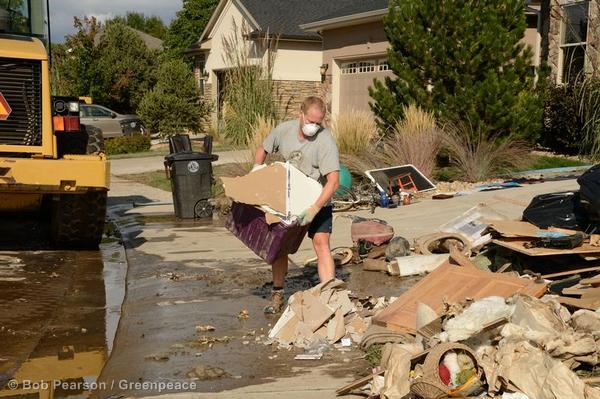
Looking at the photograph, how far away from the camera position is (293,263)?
28.5 feet

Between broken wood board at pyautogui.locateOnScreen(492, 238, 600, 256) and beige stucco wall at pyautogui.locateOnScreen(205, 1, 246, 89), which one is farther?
beige stucco wall at pyautogui.locateOnScreen(205, 1, 246, 89)

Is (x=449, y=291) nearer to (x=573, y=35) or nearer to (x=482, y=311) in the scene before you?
(x=482, y=311)

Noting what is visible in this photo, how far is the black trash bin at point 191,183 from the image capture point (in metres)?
12.0

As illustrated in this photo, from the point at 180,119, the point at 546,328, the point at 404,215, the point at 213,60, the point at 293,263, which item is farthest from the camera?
the point at 213,60

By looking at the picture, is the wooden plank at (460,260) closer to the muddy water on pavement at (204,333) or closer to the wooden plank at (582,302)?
the muddy water on pavement at (204,333)

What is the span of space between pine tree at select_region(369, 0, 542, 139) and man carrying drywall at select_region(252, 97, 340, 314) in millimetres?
8221

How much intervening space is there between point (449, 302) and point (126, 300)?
124 inches

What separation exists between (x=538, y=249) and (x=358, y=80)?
16445mm

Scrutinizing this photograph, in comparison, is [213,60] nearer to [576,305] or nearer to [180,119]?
[180,119]

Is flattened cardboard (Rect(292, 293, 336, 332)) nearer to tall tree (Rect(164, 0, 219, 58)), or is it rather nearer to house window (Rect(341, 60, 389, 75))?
house window (Rect(341, 60, 389, 75))

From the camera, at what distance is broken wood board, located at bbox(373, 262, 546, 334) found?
18.8 feet

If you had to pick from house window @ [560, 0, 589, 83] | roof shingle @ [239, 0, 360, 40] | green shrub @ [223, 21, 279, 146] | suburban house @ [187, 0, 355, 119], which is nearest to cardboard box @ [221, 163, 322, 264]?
green shrub @ [223, 21, 279, 146]

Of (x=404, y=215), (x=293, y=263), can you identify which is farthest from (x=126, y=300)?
(x=404, y=215)

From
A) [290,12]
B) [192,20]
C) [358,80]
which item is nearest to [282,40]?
[290,12]
